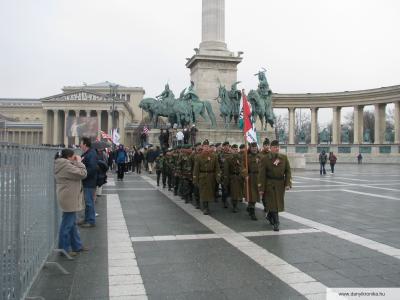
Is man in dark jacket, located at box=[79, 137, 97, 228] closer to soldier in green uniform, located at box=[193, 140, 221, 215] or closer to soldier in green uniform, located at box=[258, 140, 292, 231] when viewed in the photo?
soldier in green uniform, located at box=[193, 140, 221, 215]

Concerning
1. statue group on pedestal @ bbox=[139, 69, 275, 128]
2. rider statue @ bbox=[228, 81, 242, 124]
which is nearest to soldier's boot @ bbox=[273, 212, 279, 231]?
statue group on pedestal @ bbox=[139, 69, 275, 128]

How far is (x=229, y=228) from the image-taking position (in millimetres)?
9031

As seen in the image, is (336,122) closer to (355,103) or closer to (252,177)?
(355,103)

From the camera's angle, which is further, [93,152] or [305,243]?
[93,152]

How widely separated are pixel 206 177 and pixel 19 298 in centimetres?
719

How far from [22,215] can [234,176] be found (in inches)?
291

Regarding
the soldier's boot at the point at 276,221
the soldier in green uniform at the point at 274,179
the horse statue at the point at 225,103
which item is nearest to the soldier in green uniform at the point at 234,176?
the soldier in green uniform at the point at 274,179

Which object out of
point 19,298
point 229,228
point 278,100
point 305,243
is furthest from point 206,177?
point 278,100

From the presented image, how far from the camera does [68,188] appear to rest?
21.3 ft

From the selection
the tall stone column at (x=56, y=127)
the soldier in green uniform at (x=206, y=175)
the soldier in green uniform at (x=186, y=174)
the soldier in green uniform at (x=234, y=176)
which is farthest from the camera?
the tall stone column at (x=56, y=127)

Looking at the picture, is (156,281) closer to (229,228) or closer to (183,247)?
(183,247)

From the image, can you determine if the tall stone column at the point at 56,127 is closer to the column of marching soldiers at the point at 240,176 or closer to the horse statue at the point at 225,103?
the horse statue at the point at 225,103

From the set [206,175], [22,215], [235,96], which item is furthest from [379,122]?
[22,215]

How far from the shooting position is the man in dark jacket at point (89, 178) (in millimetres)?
8734
